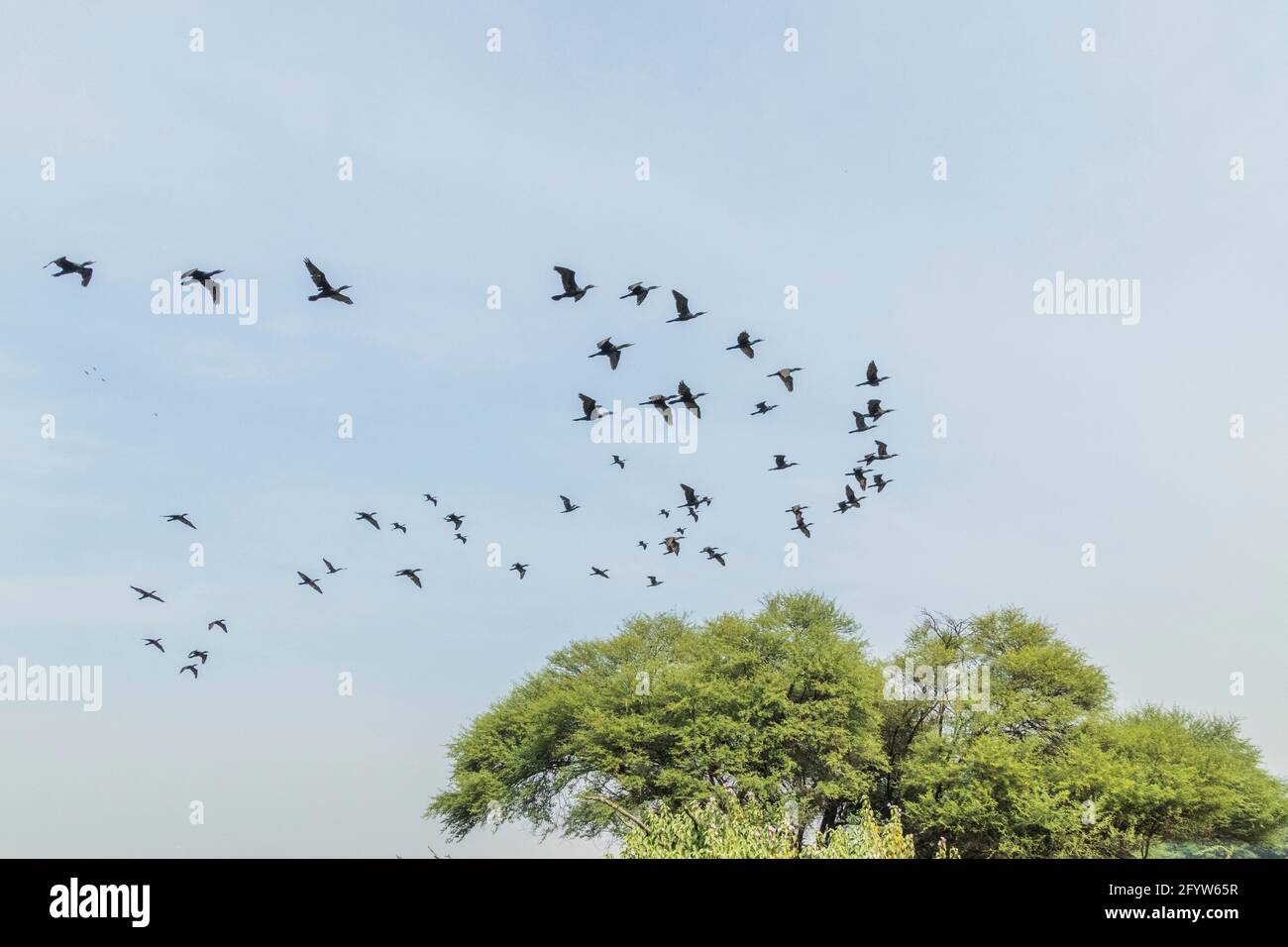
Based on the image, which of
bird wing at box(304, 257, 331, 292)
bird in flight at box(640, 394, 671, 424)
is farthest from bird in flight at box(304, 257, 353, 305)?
bird in flight at box(640, 394, 671, 424)

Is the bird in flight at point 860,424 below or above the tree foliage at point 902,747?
above

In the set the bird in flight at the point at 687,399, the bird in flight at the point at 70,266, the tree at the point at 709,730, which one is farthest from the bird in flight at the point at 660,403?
the tree at the point at 709,730

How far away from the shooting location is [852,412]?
31.7 metres

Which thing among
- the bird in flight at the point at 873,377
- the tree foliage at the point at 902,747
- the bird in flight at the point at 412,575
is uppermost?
the bird in flight at the point at 873,377

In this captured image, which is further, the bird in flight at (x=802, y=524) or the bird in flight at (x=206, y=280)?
the bird in flight at (x=802, y=524)

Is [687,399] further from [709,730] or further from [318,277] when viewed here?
[709,730]

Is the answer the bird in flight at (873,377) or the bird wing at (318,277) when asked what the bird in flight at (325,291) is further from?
the bird in flight at (873,377)

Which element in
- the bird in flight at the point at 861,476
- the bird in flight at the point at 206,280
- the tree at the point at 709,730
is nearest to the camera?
the bird in flight at the point at 206,280

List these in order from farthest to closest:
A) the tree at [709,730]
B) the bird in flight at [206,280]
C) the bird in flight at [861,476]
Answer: the tree at [709,730] < the bird in flight at [861,476] < the bird in flight at [206,280]

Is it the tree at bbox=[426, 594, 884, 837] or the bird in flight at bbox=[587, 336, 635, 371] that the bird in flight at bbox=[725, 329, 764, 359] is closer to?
the bird in flight at bbox=[587, 336, 635, 371]

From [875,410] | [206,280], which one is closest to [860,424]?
[875,410]

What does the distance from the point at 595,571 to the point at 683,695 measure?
1249 cm
